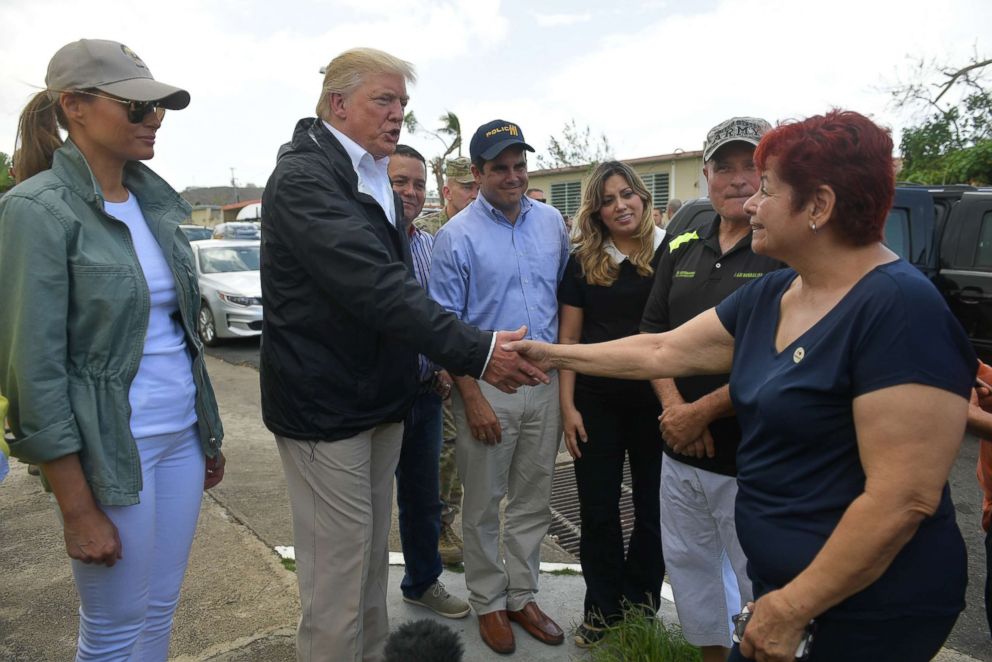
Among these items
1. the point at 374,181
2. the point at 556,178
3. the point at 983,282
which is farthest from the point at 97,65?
the point at 556,178

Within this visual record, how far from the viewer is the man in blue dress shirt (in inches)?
130

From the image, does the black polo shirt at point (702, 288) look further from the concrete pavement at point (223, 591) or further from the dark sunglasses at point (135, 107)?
the dark sunglasses at point (135, 107)

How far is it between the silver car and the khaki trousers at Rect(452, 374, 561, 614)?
836 centimetres

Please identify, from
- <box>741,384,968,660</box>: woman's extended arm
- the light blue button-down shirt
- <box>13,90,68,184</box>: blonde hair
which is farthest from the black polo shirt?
<box>13,90,68,184</box>: blonde hair

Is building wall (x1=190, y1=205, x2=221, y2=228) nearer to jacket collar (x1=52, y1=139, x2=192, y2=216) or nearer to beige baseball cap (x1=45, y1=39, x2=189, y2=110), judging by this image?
jacket collar (x1=52, y1=139, x2=192, y2=216)

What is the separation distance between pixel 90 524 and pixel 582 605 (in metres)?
2.42

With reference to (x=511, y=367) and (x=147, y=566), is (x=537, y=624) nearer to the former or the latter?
(x=511, y=367)

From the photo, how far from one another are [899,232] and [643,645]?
5.78m

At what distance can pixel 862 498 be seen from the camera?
1531mm

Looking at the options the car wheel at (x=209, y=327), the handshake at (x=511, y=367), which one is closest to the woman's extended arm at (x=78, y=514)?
the handshake at (x=511, y=367)

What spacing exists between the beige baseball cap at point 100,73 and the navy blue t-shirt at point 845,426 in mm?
1921

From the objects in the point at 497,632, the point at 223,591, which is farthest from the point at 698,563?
the point at 223,591

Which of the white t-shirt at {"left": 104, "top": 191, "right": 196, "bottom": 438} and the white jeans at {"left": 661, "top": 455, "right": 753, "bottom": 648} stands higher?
the white t-shirt at {"left": 104, "top": 191, "right": 196, "bottom": 438}

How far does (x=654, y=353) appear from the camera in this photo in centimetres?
242
